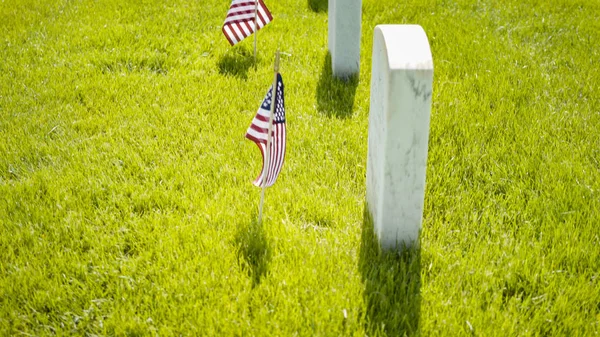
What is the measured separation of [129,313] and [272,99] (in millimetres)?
1332

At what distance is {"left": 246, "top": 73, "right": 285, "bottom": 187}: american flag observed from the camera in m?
3.33

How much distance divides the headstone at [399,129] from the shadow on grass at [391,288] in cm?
8

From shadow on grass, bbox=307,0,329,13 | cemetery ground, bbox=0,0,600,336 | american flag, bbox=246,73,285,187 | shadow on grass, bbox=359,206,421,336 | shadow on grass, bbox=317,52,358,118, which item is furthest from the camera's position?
shadow on grass, bbox=307,0,329,13

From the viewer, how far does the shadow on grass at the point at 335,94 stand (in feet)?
16.6

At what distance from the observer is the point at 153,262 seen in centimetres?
332

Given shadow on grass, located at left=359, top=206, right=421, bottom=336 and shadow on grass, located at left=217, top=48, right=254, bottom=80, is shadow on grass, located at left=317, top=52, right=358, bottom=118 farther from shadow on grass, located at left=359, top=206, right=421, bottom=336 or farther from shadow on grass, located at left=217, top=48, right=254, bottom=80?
shadow on grass, located at left=359, top=206, right=421, bottom=336

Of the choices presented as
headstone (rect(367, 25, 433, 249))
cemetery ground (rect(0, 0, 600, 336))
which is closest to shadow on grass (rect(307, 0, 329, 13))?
cemetery ground (rect(0, 0, 600, 336))

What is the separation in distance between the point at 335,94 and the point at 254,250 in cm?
237

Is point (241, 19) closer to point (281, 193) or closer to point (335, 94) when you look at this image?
point (335, 94)

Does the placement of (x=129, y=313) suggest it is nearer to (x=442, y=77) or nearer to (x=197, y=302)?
(x=197, y=302)

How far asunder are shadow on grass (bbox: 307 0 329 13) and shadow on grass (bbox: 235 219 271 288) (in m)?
4.71

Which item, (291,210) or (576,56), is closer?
(291,210)

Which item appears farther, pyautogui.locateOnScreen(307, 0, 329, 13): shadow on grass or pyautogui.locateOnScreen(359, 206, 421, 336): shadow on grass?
pyautogui.locateOnScreen(307, 0, 329, 13): shadow on grass

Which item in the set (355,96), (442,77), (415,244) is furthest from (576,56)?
(415,244)
